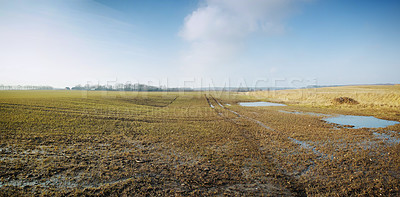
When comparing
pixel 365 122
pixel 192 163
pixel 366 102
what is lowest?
pixel 365 122

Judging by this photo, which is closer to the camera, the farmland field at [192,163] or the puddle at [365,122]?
the farmland field at [192,163]

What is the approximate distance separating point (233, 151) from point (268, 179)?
306 centimetres

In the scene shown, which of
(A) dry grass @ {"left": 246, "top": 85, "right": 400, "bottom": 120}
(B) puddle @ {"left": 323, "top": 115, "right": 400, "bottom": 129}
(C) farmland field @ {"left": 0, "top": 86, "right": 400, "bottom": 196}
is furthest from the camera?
(A) dry grass @ {"left": 246, "top": 85, "right": 400, "bottom": 120}

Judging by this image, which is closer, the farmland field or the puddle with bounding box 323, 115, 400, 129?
the farmland field

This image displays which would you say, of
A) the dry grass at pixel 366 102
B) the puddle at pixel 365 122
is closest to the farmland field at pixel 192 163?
the puddle at pixel 365 122

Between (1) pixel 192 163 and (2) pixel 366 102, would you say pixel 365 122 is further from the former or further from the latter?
(2) pixel 366 102

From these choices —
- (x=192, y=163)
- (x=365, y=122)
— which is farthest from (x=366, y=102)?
(x=192, y=163)

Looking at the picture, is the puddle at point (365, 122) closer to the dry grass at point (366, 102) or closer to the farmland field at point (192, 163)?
the dry grass at point (366, 102)

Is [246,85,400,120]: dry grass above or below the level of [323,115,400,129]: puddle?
above

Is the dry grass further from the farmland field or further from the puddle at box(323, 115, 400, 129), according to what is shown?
the farmland field

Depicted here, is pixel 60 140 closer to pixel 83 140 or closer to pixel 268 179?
pixel 83 140

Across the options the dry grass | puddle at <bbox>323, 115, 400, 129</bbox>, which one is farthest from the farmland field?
the dry grass

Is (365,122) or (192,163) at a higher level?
(192,163)

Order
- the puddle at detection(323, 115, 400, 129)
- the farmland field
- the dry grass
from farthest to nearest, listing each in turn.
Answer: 1. the dry grass
2. the puddle at detection(323, 115, 400, 129)
3. the farmland field
